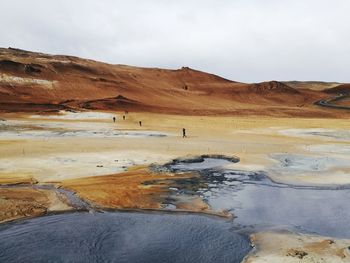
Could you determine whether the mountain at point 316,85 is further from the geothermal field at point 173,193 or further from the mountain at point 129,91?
the geothermal field at point 173,193

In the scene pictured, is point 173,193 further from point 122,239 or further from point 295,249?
point 295,249

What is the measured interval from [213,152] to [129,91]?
159 feet

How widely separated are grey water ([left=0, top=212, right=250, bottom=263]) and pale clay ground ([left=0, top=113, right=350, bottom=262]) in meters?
1.02

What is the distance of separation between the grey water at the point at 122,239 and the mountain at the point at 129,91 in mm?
42644

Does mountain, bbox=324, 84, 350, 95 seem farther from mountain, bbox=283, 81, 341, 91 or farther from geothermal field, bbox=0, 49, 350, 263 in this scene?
geothermal field, bbox=0, 49, 350, 263

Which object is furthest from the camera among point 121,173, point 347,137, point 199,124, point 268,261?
point 199,124

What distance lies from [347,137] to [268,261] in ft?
92.6

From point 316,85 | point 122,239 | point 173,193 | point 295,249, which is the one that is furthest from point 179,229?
point 316,85

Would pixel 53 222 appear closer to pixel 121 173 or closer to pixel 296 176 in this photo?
pixel 121 173

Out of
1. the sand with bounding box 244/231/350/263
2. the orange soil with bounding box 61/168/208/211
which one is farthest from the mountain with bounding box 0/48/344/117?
the sand with bounding box 244/231/350/263

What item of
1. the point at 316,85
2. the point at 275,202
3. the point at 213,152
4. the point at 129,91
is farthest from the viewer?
the point at 316,85

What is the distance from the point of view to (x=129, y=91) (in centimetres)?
7244

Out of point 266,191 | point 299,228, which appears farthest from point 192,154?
point 299,228

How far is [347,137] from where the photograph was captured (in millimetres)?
35750
